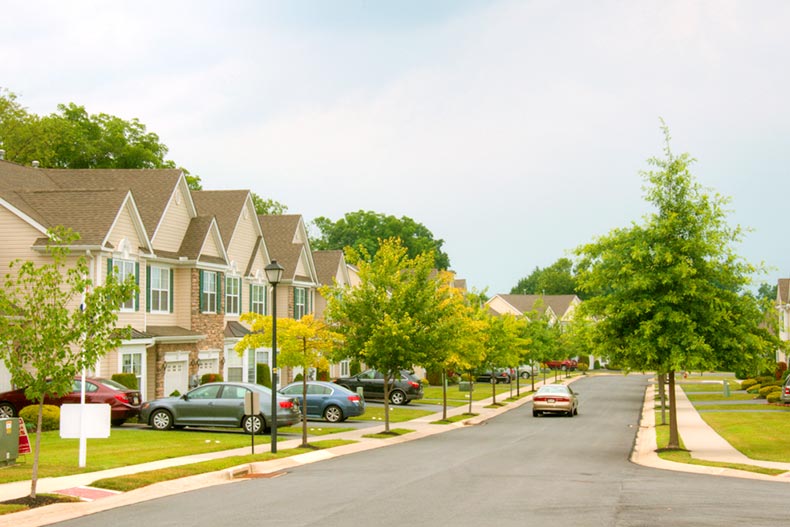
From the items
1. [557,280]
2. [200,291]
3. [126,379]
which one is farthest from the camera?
[557,280]

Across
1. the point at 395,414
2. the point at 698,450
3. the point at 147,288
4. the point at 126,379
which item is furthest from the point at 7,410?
the point at 698,450

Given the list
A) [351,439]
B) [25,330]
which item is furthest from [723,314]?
[25,330]

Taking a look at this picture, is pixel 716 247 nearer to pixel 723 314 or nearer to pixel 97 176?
pixel 723 314

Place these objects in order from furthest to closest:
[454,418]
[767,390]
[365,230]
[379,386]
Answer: [365,230]
[767,390]
[379,386]
[454,418]

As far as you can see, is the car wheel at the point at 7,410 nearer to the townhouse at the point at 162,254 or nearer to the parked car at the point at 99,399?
the parked car at the point at 99,399

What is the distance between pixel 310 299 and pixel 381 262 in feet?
77.1

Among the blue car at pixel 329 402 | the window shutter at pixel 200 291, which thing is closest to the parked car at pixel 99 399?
the blue car at pixel 329 402

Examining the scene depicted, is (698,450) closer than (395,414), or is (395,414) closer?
(698,450)

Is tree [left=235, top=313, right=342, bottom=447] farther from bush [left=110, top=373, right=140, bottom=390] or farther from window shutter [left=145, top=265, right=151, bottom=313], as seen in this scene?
window shutter [left=145, top=265, right=151, bottom=313]

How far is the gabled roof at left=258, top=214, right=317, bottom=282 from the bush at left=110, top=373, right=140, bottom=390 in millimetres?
18147

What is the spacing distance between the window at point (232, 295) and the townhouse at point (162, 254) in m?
0.05

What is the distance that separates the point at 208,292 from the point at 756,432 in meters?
23.5

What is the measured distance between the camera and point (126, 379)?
31.6m

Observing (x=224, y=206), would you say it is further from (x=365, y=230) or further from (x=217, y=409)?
(x=365, y=230)
